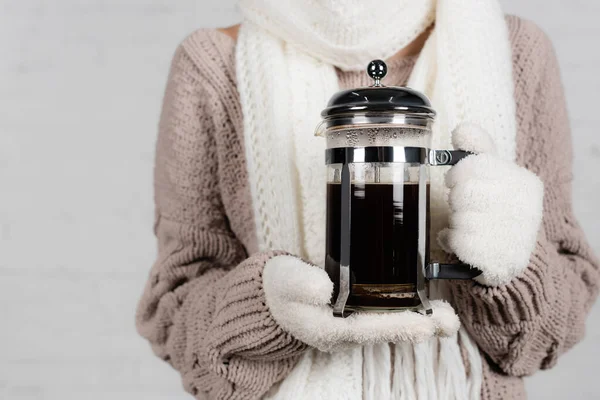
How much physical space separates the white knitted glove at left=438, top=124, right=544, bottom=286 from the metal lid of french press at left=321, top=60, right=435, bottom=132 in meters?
0.07

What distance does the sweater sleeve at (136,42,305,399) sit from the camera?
89 cm

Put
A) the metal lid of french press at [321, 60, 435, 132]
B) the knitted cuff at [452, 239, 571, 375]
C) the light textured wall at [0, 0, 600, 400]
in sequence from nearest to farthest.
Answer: the metal lid of french press at [321, 60, 435, 132]
the knitted cuff at [452, 239, 571, 375]
the light textured wall at [0, 0, 600, 400]

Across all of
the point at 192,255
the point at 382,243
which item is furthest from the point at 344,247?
the point at 192,255

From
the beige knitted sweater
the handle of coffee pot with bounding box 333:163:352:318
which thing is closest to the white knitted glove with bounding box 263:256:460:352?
the handle of coffee pot with bounding box 333:163:352:318

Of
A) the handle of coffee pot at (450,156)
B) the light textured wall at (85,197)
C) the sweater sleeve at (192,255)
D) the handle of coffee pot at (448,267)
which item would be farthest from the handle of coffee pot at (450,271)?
the light textured wall at (85,197)

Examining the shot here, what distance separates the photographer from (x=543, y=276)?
32.3 inches

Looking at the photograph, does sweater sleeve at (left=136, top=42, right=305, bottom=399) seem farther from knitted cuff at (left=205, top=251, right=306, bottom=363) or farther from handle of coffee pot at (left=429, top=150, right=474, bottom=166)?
handle of coffee pot at (left=429, top=150, right=474, bottom=166)

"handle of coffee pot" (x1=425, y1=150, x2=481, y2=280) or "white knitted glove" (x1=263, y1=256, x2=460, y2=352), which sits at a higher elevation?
"handle of coffee pot" (x1=425, y1=150, x2=481, y2=280)

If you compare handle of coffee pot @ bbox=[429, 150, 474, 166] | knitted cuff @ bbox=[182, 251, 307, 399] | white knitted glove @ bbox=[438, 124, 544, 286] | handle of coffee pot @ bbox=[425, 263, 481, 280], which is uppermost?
handle of coffee pot @ bbox=[429, 150, 474, 166]

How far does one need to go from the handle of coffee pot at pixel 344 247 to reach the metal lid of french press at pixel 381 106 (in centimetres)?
5

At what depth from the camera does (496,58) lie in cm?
94

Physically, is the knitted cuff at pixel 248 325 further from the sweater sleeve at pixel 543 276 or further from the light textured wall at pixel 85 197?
the light textured wall at pixel 85 197

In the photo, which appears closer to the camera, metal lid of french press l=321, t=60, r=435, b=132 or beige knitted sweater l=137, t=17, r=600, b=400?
metal lid of french press l=321, t=60, r=435, b=132

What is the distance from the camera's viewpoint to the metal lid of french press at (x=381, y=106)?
0.67m
